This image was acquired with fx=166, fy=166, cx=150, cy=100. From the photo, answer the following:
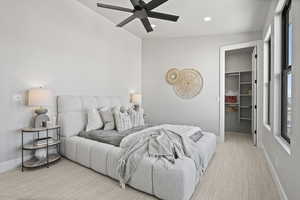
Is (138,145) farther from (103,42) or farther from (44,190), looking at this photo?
(103,42)

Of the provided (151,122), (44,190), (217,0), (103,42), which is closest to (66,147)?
(44,190)

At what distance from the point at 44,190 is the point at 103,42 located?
3.38 m

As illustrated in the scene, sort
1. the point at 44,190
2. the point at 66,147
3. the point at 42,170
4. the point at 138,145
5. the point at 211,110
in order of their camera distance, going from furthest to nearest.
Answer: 1. the point at 211,110
2. the point at 66,147
3. the point at 42,170
4. the point at 138,145
5. the point at 44,190

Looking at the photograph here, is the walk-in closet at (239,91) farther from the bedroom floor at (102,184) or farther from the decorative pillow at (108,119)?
the decorative pillow at (108,119)

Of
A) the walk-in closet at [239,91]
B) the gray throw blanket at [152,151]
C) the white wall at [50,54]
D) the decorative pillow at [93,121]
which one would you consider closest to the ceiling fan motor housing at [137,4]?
the white wall at [50,54]

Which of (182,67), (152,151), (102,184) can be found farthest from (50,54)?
(182,67)

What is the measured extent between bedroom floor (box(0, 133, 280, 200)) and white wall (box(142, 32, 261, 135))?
217 centimetres

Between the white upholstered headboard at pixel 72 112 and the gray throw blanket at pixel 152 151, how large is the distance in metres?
1.42

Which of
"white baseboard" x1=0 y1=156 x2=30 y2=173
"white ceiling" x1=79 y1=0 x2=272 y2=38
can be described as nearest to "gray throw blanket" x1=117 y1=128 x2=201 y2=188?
"white baseboard" x1=0 y1=156 x2=30 y2=173

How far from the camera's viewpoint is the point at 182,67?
5.32 metres

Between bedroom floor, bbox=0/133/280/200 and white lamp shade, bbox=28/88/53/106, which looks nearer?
bedroom floor, bbox=0/133/280/200

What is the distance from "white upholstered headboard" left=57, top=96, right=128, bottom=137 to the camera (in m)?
3.22

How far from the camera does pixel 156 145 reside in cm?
222

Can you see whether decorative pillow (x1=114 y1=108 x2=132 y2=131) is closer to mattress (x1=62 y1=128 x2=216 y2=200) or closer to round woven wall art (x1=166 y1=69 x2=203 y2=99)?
mattress (x1=62 y1=128 x2=216 y2=200)
